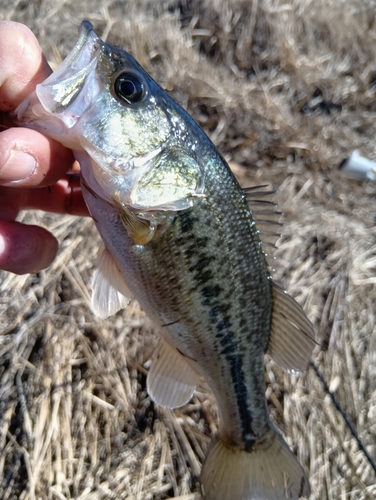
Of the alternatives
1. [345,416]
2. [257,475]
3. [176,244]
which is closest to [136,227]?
[176,244]

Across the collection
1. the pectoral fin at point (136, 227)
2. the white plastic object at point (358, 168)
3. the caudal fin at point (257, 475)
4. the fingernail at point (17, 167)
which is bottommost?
the caudal fin at point (257, 475)

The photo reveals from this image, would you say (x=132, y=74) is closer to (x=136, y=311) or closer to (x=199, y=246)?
(x=199, y=246)

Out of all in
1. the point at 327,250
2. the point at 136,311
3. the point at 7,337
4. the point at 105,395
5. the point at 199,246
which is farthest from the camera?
the point at 327,250

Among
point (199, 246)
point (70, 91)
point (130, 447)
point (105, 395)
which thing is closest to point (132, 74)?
point (70, 91)

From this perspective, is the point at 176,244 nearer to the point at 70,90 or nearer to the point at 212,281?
the point at 212,281

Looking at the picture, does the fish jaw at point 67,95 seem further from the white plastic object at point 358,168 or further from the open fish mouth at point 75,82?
the white plastic object at point 358,168

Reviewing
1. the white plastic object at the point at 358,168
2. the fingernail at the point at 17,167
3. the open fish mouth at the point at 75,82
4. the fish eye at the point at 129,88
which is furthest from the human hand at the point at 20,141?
the white plastic object at the point at 358,168
